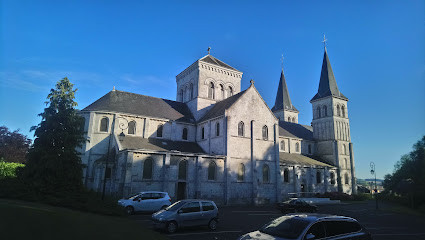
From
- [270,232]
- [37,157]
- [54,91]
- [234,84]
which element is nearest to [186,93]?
[234,84]

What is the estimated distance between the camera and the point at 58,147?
2098cm

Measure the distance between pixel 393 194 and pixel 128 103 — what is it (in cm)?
4524

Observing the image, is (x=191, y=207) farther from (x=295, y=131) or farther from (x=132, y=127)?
(x=295, y=131)

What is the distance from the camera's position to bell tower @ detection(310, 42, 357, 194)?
52.5 meters

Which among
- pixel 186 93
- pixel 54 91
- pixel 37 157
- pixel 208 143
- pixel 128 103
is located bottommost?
pixel 37 157

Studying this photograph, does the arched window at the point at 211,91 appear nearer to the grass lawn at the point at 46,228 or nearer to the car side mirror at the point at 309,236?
the car side mirror at the point at 309,236

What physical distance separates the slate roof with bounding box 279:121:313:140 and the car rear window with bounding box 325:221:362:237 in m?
43.6

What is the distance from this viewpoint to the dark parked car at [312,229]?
7762 millimetres

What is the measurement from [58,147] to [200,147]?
1995cm

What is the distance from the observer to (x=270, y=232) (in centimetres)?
829

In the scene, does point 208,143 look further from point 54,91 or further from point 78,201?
point 78,201

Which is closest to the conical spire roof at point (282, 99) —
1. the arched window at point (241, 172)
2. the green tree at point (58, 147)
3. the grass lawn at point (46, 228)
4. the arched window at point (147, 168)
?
the arched window at point (241, 172)

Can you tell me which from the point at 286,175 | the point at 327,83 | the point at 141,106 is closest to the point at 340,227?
the point at 141,106

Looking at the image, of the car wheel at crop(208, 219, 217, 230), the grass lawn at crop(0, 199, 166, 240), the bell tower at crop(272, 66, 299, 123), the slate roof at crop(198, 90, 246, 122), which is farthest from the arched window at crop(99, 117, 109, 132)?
the bell tower at crop(272, 66, 299, 123)
